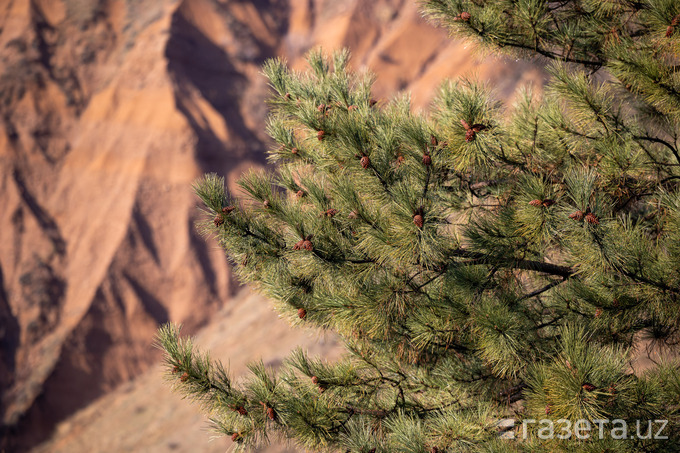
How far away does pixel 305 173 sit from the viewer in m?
4.07

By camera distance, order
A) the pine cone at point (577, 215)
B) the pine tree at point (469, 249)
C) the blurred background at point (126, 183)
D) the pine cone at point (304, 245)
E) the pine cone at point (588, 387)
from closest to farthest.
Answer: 1. the pine cone at point (588, 387)
2. the pine cone at point (577, 215)
3. the pine tree at point (469, 249)
4. the pine cone at point (304, 245)
5. the blurred background at point (126, 183)

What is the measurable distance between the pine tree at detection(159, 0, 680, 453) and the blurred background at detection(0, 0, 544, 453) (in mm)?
13835

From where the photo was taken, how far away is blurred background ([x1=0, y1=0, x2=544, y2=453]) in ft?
68.6

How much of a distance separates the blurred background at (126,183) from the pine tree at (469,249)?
13835 mm

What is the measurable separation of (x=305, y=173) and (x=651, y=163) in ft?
9.12

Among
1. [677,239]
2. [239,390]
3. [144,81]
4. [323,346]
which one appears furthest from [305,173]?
[144,81]

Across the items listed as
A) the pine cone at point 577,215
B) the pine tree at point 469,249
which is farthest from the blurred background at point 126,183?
the pine cone at point 577,215

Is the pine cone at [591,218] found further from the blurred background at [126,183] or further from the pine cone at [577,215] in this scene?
the blurred background at [126,183]

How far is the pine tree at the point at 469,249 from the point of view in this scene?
3242mm

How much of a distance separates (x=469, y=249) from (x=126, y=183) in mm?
24855

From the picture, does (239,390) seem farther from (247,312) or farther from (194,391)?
(247,312)

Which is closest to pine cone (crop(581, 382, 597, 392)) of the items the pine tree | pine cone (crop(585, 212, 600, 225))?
the pine tree

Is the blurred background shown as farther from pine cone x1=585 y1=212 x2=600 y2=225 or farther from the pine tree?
pine cone x1=585 y1=212 x2=600 y2=225

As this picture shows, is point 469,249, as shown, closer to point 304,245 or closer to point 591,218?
point 591,218
